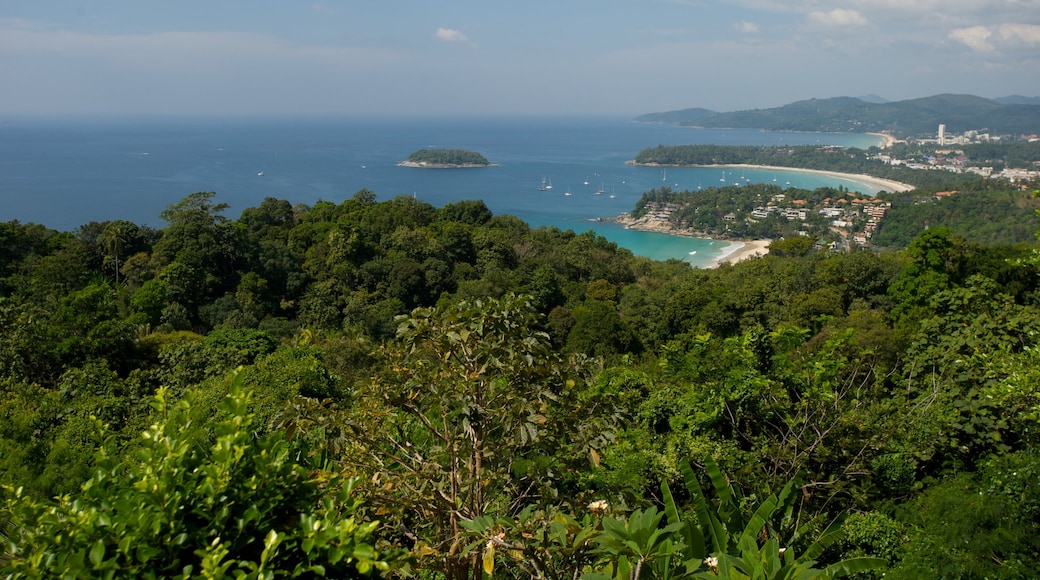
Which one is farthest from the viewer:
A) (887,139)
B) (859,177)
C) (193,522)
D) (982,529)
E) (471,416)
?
(887,139)

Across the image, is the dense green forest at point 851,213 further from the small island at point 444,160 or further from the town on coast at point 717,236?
the small island at point 444,160

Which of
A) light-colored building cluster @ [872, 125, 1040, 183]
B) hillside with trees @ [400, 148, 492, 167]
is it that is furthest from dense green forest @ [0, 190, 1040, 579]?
light-colored building cluster @ [872, 125, 1040, 183]

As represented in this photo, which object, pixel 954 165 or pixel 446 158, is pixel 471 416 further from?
pixel 954 165

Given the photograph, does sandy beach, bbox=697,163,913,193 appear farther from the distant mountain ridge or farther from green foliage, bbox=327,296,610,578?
green foliage, bbox=327,296,610,578

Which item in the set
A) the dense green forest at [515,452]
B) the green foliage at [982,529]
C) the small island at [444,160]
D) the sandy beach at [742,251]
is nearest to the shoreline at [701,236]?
the sandy beach at [742,251]

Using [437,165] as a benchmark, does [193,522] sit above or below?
below

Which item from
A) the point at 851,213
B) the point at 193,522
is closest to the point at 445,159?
the point at 851,213

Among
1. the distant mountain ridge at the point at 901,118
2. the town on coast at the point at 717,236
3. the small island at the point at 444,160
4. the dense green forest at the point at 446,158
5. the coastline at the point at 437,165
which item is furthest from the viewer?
the distant mountain ridge at the point at 901,118
